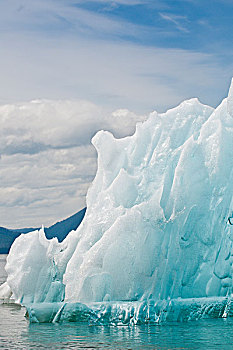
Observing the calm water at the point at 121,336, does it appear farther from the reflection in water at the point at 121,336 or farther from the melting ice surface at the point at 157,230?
the melting ice surface at the point at 157,230

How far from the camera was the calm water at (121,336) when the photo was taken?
25312mm

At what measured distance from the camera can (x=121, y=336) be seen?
2709 cm

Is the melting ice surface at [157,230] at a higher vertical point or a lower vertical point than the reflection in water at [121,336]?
higher

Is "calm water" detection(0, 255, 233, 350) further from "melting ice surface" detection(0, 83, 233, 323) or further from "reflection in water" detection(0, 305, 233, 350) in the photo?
"melting ice surface" detection(0, 83, 233, 323)

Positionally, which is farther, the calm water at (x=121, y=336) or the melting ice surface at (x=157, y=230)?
the melting ice surface at (x=157, y=230)

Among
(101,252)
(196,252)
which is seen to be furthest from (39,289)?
(196,252)

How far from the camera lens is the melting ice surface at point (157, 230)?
30.6 m

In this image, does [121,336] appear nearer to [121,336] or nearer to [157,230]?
[121,336]

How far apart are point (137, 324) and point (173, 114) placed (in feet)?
39.9

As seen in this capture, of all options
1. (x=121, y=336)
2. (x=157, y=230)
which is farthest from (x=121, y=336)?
(x=157, y=230)

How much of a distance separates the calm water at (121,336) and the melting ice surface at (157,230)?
1065mm

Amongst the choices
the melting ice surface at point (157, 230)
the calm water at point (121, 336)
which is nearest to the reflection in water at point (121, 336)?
the calm water at point (121, 336)

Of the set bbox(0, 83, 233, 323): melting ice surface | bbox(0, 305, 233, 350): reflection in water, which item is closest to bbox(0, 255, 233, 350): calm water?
bbox(0, 305, 233, 350): reflection in water

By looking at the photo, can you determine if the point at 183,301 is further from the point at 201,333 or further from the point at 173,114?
the point at 173,114
